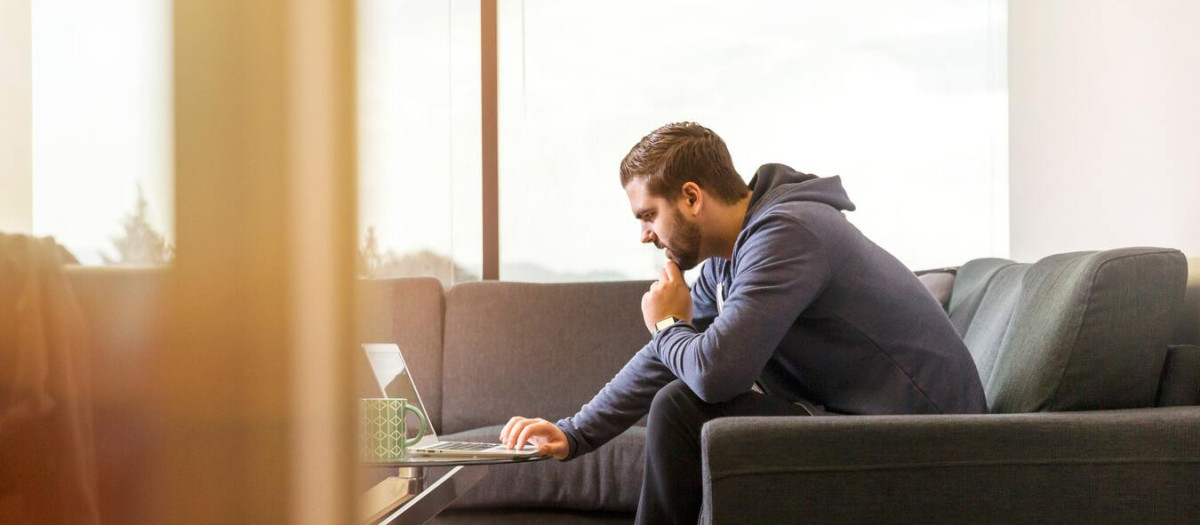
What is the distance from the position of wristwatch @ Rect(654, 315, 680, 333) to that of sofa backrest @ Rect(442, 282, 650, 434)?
1103 mm

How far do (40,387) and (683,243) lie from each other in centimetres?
155

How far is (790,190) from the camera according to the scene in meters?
1.67

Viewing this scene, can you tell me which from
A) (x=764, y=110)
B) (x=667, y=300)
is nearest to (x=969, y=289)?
(x=667, y=300)

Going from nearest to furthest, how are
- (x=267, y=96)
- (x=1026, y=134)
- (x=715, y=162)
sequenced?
(x=267, y=96), (x=715, y=162), (x=1026, y=134)

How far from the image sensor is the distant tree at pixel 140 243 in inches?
11.8

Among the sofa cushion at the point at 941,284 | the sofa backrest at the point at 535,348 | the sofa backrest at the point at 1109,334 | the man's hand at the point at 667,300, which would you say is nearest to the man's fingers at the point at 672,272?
the man's hand at the point at 667,300

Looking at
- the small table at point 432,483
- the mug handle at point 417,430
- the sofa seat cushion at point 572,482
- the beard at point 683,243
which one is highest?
the beard at point 683,243

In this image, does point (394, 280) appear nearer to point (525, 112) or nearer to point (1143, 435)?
point (1143, 435)

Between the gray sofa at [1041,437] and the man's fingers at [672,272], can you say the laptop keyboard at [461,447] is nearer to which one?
the gray sofa at [1041,437]

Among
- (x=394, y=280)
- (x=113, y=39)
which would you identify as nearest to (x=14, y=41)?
(x=113, y=39)

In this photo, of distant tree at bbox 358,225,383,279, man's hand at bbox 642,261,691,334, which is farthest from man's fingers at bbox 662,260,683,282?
distant tree at bbox 358,225,383,279

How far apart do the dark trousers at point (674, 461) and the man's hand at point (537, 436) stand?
17cm

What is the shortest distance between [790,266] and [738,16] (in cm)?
216

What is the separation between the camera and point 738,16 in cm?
349
